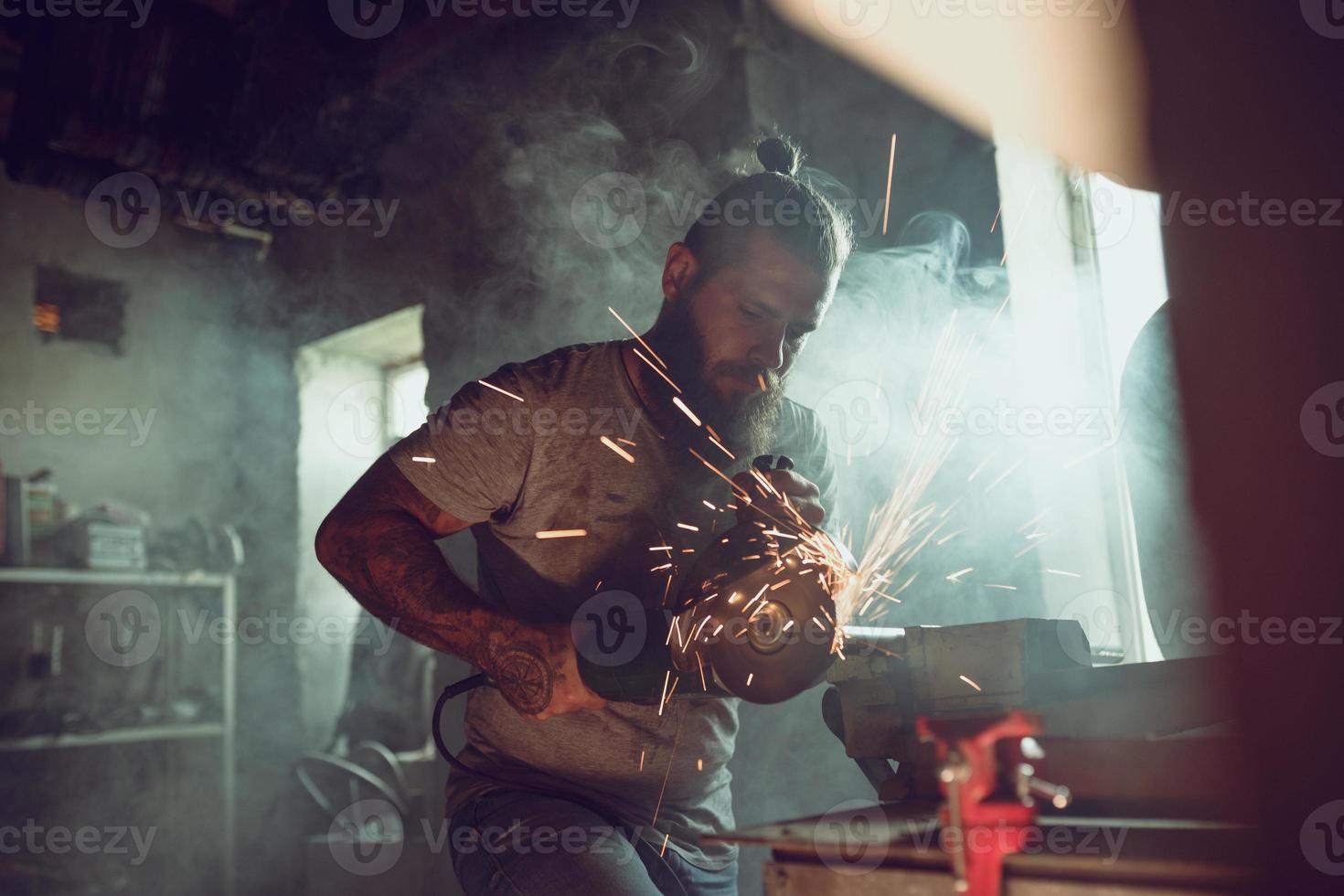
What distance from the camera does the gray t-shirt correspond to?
1.76 meters

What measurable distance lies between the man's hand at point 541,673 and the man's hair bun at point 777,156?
1226mm

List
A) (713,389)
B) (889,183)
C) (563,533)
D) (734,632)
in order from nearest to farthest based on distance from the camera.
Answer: (734,632)
(563,533)
(713,389)
(889,183)

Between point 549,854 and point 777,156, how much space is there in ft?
5.07

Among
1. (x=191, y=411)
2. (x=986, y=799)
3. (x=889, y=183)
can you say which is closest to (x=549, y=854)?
(x=986, y=799)

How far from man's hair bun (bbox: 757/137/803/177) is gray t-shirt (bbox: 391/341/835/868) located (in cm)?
59

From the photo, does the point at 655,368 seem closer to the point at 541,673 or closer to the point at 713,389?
the point at 713,389

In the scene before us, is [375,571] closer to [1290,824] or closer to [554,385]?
[554,385]

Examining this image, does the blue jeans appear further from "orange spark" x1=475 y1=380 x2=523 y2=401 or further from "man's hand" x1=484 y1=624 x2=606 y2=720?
"orange spark" x1=475 y1=380 x2=523 y2=401

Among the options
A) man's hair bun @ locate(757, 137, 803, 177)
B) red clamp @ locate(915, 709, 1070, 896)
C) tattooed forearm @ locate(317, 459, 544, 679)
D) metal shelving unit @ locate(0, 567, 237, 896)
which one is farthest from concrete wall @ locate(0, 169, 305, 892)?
red clamp @ locate(915, 709, 1070, 896)

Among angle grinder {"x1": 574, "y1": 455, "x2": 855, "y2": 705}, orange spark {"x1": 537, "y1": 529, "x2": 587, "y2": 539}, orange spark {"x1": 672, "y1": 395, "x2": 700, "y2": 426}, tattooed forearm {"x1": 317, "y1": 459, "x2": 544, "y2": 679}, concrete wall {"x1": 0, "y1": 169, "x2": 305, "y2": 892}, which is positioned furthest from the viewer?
concrete wall {"x1": 0, "y1": 169, "x2": 305, "y2": 892}

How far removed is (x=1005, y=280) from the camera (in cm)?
258

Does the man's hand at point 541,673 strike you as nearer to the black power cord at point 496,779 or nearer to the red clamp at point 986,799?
the black power cord at point 496,779

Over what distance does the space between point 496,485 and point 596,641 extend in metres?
0.50

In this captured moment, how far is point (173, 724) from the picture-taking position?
14.1ft
